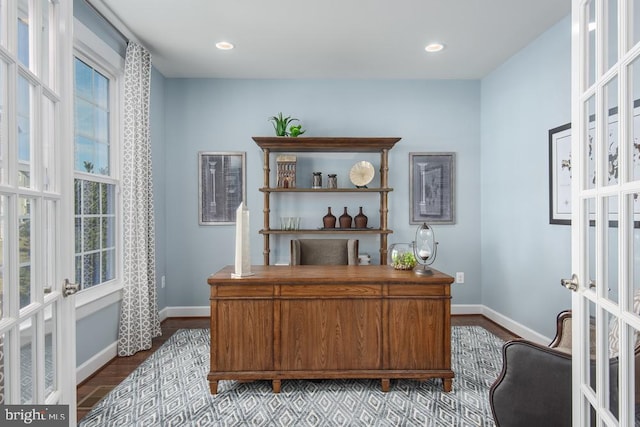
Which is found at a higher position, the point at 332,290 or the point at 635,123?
the point at 635,123

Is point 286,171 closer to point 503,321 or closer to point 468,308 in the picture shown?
point 468,308

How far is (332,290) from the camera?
2.41m

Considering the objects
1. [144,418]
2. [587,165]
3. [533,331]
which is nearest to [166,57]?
[144,418]

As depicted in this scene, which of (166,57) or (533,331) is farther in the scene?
(166,57)

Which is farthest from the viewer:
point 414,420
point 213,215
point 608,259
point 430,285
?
point 213,215

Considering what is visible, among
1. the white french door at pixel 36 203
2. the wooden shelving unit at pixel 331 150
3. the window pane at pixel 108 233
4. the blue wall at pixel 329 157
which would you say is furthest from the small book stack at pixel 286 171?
the white french door at pixel 36 203

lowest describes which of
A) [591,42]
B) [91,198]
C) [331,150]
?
[91,198]

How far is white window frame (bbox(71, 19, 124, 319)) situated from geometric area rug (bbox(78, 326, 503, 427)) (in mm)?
609

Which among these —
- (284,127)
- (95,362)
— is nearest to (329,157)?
(284,127)

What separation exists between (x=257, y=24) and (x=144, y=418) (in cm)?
286

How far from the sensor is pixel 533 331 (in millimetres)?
3373

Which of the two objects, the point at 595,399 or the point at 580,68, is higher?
the point at 580,68

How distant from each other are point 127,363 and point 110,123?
198 cm

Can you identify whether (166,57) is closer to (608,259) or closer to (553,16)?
(553,16)
